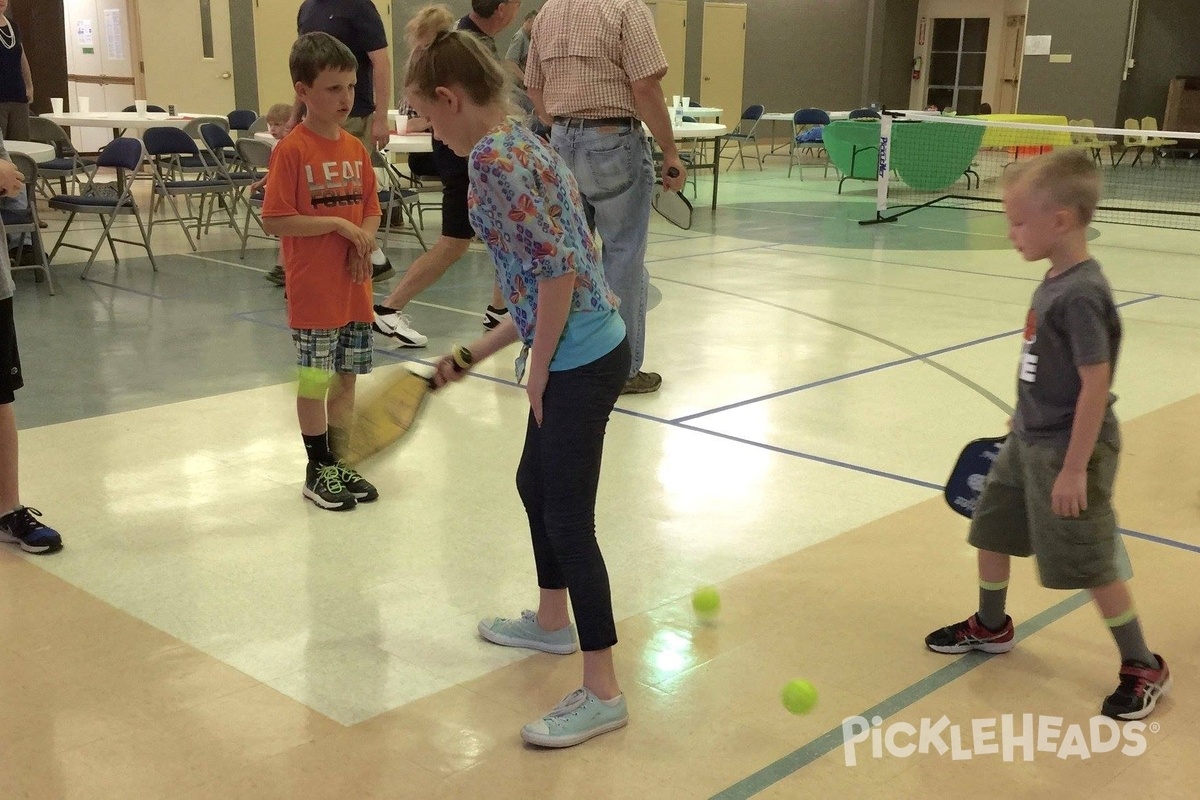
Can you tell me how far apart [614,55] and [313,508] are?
2255mm

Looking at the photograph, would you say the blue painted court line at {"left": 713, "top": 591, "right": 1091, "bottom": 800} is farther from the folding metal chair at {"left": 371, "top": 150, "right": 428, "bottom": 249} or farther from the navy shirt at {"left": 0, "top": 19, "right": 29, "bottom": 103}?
the navy shirt at {"left": 0, "top": 19, "right": 29, "bottom": 103}

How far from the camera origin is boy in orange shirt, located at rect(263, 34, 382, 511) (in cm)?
375

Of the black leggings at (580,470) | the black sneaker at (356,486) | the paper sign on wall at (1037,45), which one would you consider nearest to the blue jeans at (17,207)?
the black sneaker at (356,486)

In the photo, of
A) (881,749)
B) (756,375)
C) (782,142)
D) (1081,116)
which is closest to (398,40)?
(782,142)

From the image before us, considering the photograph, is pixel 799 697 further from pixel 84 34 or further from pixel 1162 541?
pixel 84 34

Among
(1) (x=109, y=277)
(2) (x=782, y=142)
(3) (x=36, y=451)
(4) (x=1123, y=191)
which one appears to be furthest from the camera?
(2) (x=782, y=142)

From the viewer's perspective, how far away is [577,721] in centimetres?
251

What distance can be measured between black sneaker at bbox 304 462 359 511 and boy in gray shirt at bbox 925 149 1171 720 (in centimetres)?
219

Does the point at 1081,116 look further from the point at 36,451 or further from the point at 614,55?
the point at 36,451

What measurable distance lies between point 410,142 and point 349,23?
2162 millimetres

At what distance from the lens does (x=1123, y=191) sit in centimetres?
1554

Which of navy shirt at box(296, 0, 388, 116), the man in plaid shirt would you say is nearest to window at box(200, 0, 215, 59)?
navy shirt at box(296, 0, 388, 116)

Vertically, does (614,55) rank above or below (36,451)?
above

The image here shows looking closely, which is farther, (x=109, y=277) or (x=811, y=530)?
(x=109, y=277)
